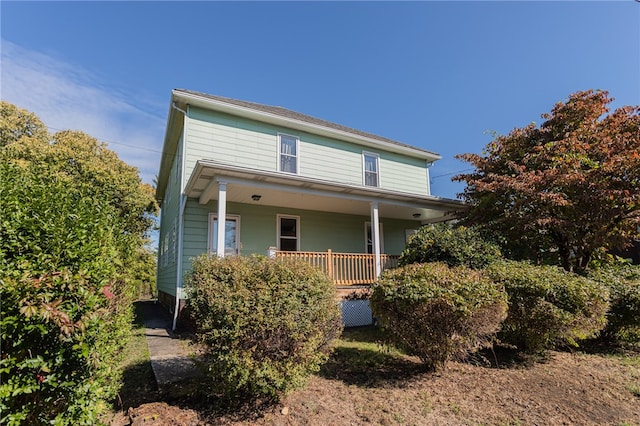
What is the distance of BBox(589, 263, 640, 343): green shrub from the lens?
5.72 m

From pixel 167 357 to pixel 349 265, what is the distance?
520 centimetres

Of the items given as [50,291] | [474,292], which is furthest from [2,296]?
[474,292]

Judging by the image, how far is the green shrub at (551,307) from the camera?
16.2ft

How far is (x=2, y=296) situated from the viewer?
1734 mm

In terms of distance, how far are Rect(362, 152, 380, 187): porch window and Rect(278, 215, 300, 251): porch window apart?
3409mm

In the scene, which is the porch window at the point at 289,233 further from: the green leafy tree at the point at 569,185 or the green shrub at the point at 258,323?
the green shrub at the point at 258,323

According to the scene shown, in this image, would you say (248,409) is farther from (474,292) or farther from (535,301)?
(535,301)

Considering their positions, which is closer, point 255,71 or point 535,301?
point 535,301

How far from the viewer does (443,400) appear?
3861 mm

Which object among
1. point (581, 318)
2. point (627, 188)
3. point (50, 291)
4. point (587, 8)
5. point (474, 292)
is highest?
point (587, 8)

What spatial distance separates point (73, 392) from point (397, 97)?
52.2 feet

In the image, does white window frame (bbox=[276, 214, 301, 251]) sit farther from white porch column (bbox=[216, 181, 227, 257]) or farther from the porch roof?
white porch column (bbox=[216, 181, 227, 257])

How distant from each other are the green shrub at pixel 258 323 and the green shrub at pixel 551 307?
3313mm

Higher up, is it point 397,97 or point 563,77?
point 397,97
